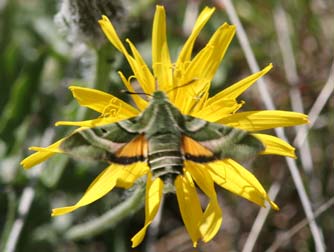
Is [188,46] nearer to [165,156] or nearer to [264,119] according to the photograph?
[264,119]

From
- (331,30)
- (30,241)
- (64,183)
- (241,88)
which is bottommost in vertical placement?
(30,241)

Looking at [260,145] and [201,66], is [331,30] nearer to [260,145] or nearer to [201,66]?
[201,66]

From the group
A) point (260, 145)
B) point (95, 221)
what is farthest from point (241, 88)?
point (95, 221)

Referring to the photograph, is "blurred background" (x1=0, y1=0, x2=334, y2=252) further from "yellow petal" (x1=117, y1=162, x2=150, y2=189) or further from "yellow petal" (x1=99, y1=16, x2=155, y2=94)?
"yellow petal" (x1=117, y1=162, x2=150, y2=189)

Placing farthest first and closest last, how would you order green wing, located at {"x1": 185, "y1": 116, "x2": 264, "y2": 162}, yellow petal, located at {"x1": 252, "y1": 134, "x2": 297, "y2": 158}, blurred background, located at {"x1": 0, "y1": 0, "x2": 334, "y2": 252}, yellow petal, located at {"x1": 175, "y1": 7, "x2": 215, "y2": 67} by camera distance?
blurred background, located at {"x1": 0, "y1": 0, "x2": 334, "y2": 252} → yellow petal, located at {"x1": 175, "y1": 7, "x2": 215, "y2": 67} → yellow petal, located at {"x1": 252, "y1": 134, "x2": 297, "y2": 158} → green wing, located at {"x1": 185, "y1": 116, "x2": 264, "y2": 162}

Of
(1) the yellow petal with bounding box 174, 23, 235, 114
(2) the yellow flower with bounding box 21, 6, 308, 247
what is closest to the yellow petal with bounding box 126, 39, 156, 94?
(2) the yellow flower with bounding box 21, 6, 308, 247

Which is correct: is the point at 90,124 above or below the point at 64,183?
above

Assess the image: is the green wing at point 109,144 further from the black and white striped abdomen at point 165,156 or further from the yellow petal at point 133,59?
the yellow petal at point 133,59

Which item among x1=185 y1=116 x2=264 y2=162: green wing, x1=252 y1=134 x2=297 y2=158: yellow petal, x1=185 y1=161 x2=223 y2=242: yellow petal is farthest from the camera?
x1=252 y1=134 x2=297 y2=158: yellow petal
